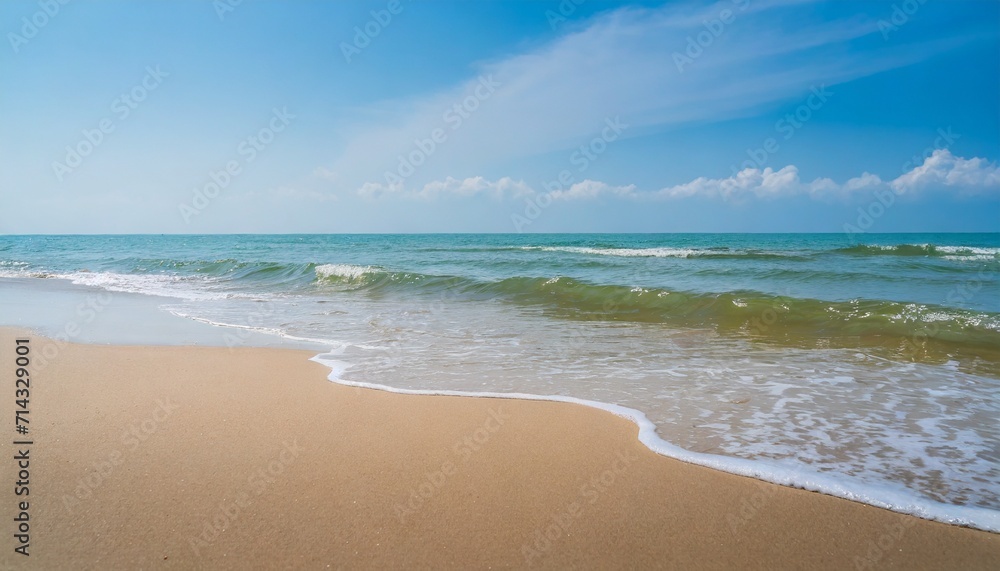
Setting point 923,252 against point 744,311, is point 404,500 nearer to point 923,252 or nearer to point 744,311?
point 744,311

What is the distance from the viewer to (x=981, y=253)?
2738 centimetres

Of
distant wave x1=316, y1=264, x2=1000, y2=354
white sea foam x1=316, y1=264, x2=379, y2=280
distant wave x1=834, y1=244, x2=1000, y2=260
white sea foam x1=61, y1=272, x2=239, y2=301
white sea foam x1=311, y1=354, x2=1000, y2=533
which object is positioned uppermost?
distant wave x1=834, y1=244, x2=1000, y2=260

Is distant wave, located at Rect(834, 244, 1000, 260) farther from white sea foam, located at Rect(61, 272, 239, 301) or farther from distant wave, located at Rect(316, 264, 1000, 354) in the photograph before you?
white sea foam, located at Rect(61, 272, 239, 301)

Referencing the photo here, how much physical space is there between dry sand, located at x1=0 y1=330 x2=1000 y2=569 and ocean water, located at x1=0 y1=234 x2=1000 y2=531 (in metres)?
0.42

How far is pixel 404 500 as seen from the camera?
2.91 meters

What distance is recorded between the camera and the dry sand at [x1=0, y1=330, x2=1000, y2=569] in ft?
8.07

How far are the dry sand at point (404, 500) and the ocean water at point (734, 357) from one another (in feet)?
1.37

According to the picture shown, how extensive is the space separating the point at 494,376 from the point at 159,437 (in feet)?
10.3

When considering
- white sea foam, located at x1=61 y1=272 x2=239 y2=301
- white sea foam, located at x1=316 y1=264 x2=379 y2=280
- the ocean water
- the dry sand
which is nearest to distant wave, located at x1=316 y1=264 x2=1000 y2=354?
the ocean water

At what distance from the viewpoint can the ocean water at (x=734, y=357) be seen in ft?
11.7

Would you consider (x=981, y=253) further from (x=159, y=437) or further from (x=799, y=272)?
(x=159, y=437)

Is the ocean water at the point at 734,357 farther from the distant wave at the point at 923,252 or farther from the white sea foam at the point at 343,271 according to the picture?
the distant wave at the point at 923,252

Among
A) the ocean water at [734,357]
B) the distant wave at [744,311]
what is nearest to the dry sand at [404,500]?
the ocean water at [734,357]

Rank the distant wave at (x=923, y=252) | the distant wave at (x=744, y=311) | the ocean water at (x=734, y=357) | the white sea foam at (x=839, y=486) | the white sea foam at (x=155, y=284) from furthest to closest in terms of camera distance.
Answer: the distant wave at (x=923, y=252)
the white sea foam at (x=155, y=284)
the distant wave at (x=744, y=311)
the ocean water at (x=734, y=357)
the white sea foam at (x=839, y=486)
